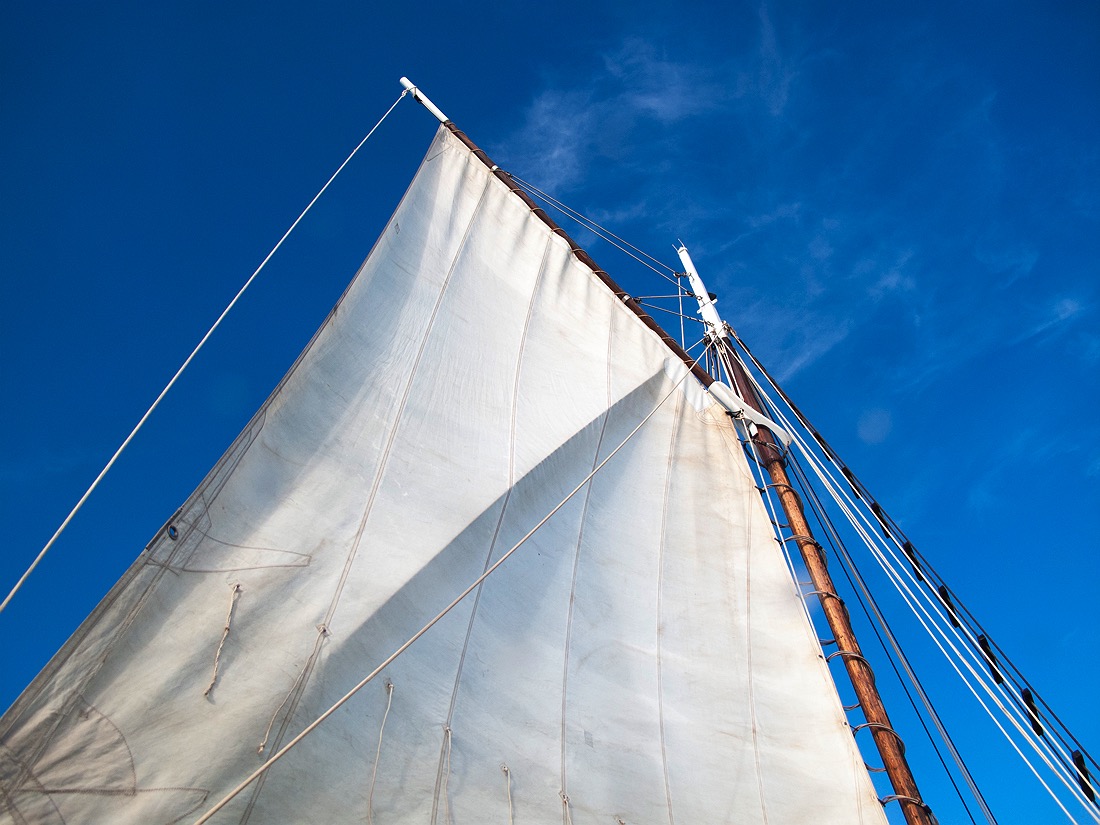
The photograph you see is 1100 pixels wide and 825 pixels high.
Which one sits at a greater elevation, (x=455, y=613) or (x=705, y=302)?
(x=705, y=302)

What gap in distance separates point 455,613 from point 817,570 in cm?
440

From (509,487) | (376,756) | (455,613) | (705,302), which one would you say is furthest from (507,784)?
(705,302)

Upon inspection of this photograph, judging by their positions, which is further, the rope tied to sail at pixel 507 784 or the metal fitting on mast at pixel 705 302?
the metal fitting on mast at pixel 705 302

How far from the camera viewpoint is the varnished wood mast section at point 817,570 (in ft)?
23.6

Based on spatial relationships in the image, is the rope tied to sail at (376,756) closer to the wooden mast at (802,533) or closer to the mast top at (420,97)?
the wooden mast at (802,533)

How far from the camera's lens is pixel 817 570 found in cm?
879

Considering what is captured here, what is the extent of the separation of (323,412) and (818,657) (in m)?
6.14

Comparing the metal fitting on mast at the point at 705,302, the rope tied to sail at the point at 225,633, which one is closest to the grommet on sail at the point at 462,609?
the rope tied to sail at the point at 225,633

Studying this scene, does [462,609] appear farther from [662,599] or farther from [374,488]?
[662,599]

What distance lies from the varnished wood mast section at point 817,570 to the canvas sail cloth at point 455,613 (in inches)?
12.1

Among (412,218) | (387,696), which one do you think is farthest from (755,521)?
(412,218)

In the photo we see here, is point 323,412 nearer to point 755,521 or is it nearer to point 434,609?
point 434,609

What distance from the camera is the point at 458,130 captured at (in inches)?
488

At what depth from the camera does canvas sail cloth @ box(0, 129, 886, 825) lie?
5750 mm
